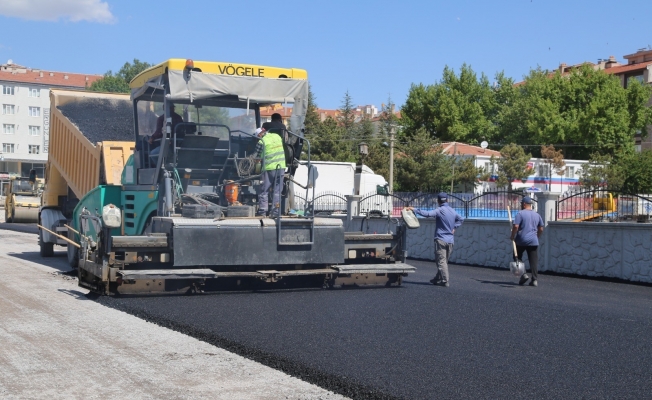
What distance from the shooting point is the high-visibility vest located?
33.5ft

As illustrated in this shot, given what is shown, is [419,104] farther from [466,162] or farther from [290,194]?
[290,194]

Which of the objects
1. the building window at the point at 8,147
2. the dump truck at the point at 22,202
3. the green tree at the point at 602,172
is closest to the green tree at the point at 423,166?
the green tree at the point at 602,172

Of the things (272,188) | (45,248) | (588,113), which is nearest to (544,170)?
(588,113)

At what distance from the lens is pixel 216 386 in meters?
5.62

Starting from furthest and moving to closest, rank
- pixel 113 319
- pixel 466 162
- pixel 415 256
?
pixel 466 162 → pixel 415 256 → pixel 113 319

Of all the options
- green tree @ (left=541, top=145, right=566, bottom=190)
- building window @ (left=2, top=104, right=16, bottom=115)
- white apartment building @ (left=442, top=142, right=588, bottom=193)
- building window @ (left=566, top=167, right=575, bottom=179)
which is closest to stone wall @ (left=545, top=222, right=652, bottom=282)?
white apartment building @ (left=442, top=142, right=588, bottom=193)

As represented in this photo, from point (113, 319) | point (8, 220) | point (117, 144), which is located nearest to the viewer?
point (113, 319)

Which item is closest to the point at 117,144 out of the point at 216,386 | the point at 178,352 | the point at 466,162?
the point at 178,352

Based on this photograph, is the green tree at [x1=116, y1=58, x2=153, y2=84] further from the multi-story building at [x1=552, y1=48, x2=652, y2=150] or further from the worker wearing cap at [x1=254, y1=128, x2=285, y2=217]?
the worker wearing cap at [x1=254, y1=128, x2=285, y2=217]

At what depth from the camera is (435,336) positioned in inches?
289

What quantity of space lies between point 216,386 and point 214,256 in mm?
4051

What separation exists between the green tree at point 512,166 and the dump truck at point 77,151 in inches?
1665

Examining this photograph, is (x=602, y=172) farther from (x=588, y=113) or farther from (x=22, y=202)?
(x=22, y=202)

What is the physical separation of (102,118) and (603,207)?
9028 mm
